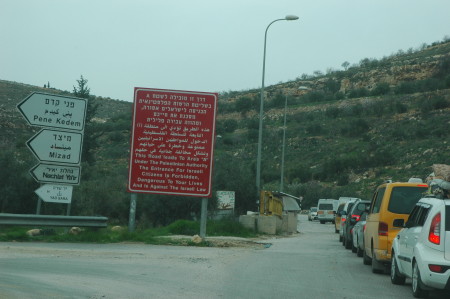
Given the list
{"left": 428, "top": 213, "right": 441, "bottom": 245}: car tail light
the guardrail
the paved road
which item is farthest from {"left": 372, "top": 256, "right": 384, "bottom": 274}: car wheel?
the guardrail

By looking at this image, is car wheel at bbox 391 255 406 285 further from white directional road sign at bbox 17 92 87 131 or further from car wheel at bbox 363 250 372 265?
white directional road sign at bbox 17 92 87 131

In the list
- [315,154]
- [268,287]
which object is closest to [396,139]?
[315,154]

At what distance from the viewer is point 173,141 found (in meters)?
23.2

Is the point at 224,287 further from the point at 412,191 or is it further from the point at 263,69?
the point at 263,69

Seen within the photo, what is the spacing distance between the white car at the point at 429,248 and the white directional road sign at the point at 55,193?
38.6ft

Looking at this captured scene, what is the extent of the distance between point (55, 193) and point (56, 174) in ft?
1.88

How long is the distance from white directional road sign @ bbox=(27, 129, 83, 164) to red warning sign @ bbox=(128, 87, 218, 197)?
2.59m

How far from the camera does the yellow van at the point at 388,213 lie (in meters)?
14.7

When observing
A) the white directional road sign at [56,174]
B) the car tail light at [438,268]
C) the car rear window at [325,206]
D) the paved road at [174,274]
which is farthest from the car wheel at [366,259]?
the car rear window at [325,206]

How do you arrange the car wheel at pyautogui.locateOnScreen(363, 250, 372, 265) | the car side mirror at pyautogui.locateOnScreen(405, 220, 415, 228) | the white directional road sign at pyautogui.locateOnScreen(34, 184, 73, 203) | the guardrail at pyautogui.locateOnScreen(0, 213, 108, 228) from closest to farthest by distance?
the car side mirror at pyautogui.locateOnScreen(405, 220, 415, 228) → the car wheel at pyautogui.locateOnScreen(363, 250, 372, 265) → the guardrail at pyautogui.locateOnScreen(0, 213, 108, 228) → the white directional road sign at pyautogui.locateOnScreen(34, 184, 73, 203)

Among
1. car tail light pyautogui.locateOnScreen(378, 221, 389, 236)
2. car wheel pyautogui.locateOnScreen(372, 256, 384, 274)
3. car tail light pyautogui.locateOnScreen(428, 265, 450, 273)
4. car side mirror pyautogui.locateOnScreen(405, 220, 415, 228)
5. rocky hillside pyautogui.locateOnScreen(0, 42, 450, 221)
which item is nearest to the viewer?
car tail light pyautogui.locateOnScreen(428, 265, 450, 273)

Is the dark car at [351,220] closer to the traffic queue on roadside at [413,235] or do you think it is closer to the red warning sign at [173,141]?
the red warning sign at [173,141]

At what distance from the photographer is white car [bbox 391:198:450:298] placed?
33.3 ft

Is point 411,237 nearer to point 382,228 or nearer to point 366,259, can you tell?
point 382,228
